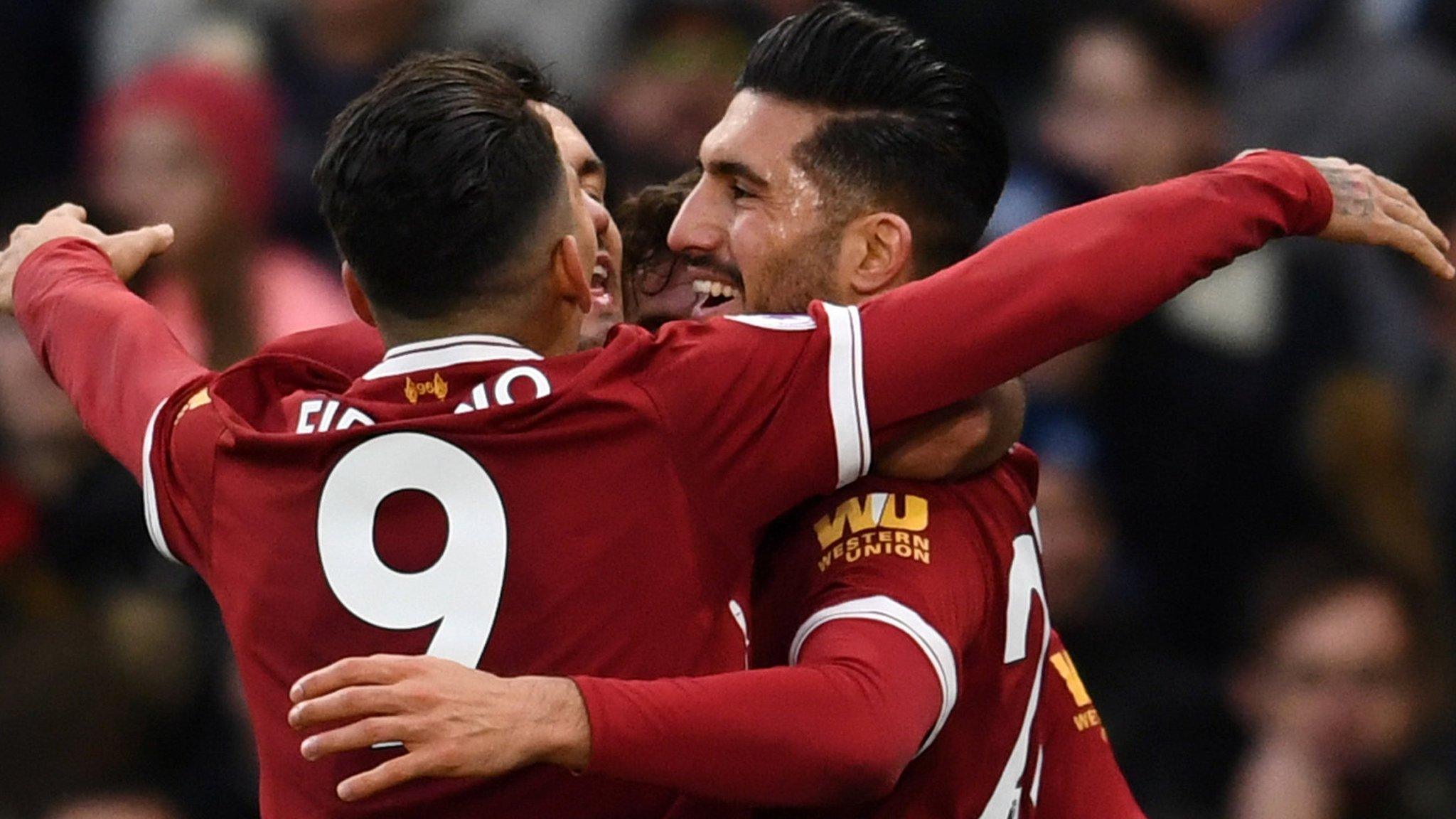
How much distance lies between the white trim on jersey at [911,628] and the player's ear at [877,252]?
1.58 feet

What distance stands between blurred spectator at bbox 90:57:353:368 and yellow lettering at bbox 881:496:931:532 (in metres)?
2.82

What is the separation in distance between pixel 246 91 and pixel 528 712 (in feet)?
12.2

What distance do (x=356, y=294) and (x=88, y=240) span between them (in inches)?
22.8

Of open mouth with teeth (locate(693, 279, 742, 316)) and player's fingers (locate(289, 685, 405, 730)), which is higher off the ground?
open mouth with teeth (locate(693, 279, 742, 316))

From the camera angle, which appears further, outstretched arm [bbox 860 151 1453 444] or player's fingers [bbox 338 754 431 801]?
outstretched arm [bbox 860 151 1453 444]

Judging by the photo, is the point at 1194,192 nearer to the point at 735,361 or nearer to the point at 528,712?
the point at 735,361

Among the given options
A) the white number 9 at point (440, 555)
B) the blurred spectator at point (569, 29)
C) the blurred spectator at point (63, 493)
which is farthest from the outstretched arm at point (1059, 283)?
the blurred spectator at point (569, 29)

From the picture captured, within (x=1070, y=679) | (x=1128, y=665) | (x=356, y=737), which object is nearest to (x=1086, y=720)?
(x=1070, y=679)

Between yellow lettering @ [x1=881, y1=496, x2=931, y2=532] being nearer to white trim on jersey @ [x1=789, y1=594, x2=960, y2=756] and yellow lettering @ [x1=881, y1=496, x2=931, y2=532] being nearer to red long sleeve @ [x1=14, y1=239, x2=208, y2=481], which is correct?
white trim on jersey @ [x1=789, y1=594, x2=960, y2=756]

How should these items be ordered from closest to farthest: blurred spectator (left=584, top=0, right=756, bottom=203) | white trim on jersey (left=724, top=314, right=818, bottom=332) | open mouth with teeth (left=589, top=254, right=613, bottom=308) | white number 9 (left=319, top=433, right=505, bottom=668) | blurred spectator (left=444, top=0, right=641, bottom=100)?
white number 9 (left=319, top=433, right=505, bottom=668)
white trim on jersey (left=724, top=314, right=818, bottom=332)
open mouth with teeth (left=589, top=254, right=613, bottom=308)
blurred spectator (left=584, top=0, right=756, bottom=203)
blurred spectator (left=444, top=0, right=641, bottom=100)

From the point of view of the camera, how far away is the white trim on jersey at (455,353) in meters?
2.15

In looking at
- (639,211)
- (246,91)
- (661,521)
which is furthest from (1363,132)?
(661,521)

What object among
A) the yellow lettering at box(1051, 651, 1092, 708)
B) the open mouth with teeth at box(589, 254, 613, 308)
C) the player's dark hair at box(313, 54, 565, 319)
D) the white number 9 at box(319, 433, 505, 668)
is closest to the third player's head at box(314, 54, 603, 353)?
the player's dark hair at box(313, 54, 565, 319)

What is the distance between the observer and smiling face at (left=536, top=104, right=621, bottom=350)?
267 cm
